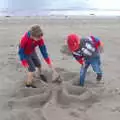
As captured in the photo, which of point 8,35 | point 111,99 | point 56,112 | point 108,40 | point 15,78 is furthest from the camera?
point 8,35

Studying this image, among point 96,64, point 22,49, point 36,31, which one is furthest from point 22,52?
point 96,64

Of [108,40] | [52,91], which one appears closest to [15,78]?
[52,91]

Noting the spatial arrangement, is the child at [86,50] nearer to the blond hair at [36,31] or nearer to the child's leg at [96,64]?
the child's leg at [96,64]

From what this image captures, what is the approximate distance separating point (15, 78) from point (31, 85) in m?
1.07

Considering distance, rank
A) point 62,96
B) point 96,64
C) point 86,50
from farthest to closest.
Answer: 1. point 96,64
2. point 86,50
3. point 62,96

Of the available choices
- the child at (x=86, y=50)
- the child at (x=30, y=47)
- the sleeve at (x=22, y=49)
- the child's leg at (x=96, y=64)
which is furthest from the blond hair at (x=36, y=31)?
the child's leg at (x=96, y=64)

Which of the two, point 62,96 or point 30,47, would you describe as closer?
point 62,96

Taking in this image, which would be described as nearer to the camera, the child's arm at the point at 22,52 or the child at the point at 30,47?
the child at the point at 30,47

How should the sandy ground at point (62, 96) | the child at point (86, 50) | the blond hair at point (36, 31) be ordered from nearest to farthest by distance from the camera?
the sandy ground at point (62, 96)
the blond hair at point (36, 31)
the child at point (86, 50)

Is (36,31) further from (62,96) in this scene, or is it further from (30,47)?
(62,96)

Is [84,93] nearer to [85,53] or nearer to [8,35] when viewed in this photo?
[85,53]

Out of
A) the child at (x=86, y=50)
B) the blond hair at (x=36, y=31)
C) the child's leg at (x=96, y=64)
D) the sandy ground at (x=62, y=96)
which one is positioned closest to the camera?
the sandy ground at (x=62, y=96)

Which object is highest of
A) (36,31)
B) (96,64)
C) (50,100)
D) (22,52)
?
(36,31)

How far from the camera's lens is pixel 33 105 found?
669 cm
